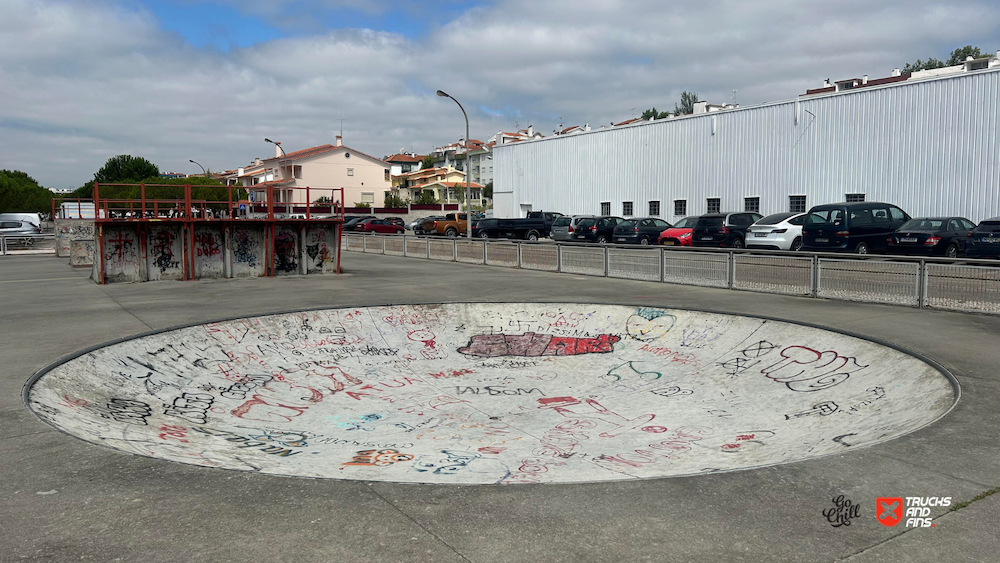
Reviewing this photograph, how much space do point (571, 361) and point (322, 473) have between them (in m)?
5.78

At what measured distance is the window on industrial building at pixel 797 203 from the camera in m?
30.8

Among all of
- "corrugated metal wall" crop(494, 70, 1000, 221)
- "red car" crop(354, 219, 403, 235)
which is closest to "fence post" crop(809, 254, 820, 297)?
"corrugated metal wall" crop(494, 70, 1000, 221)

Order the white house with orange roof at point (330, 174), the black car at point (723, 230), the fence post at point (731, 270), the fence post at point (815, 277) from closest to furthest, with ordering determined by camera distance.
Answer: the fence post at point (815, 277), the fence post at point (731, 270), the black car at point (723, 230), the white house with orange roof at point (330, 174)

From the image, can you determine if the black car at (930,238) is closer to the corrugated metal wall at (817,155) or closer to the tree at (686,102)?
the corrugated metal wall at (817,155)

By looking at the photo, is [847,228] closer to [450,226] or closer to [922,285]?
[922,285]

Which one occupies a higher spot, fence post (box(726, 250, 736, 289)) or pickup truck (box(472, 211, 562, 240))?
pickup truck (box(472, 211, 562, 240))

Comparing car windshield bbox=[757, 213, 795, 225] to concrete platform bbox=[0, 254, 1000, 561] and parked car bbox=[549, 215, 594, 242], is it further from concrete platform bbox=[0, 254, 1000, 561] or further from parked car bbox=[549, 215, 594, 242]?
concrete platform bbox=[0, 254, 1000, 561]

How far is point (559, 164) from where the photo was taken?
147 feet

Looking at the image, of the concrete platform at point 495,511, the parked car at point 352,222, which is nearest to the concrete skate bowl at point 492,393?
the concrete platform at point 495,511

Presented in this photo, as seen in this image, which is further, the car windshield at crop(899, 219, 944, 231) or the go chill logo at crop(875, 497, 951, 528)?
the car windshield at crop(899, 219, 944, 231)

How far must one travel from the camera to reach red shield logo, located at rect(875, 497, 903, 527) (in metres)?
3.70

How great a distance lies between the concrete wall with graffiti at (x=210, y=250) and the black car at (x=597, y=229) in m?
14.4

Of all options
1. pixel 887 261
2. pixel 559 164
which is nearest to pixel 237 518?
pixel 887 261

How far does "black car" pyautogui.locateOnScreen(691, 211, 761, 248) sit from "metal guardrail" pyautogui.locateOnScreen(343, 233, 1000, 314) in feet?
27.5
